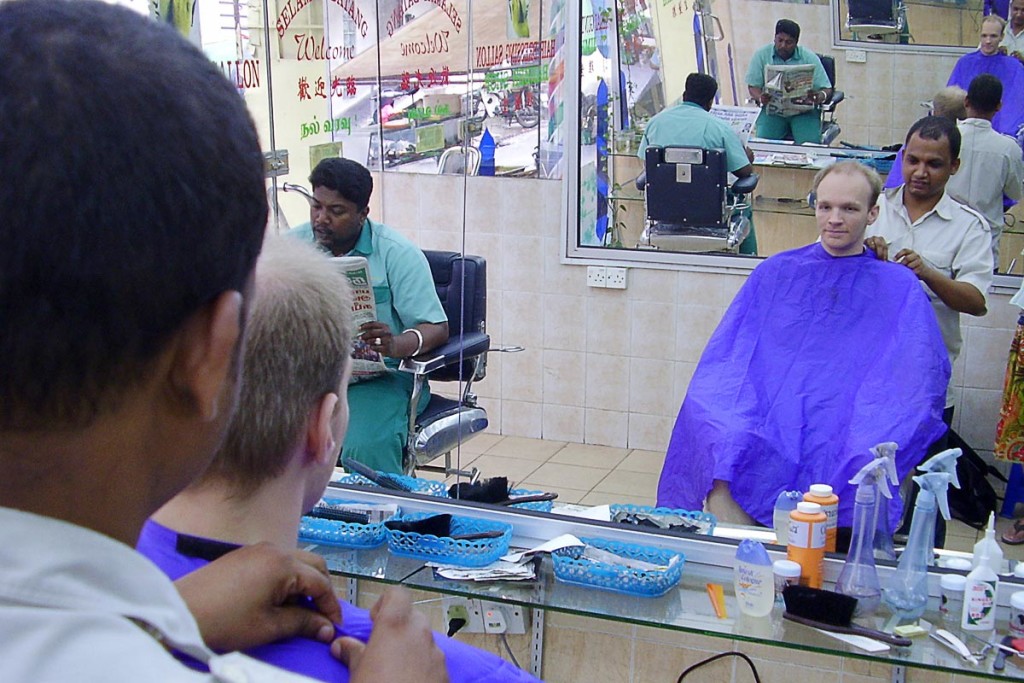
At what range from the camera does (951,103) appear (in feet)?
8.43

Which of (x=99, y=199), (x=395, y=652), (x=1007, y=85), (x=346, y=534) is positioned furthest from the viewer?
(x=1007, y=85)

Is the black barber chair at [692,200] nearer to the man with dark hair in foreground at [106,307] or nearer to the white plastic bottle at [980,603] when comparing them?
the white plastic bottle at [980,603]

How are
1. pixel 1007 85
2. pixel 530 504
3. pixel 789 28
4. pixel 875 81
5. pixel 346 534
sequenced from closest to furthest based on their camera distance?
pixel 346 534, pixel 530 504, pixel 1007 85, pixel 875 81, pixel 789 28

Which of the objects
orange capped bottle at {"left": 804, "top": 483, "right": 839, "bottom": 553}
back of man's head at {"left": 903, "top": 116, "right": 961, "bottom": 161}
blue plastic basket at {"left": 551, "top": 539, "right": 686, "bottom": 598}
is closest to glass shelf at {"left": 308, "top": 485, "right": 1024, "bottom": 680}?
blue plastic basket at {"left": 551, "top": 539, "right": 686, "bottom": 598}

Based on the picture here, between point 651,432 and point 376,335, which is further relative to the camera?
point 651,432

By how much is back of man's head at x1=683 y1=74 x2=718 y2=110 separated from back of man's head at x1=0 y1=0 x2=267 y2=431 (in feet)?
8.43

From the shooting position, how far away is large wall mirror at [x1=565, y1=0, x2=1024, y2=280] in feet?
8.42

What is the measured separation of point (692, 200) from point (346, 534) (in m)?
1.29

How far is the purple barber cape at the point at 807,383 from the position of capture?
2.31 metres

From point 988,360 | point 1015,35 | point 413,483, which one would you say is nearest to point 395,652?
point 413,483

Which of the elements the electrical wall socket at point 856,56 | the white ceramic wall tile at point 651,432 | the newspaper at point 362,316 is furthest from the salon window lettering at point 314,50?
the electrical wall socket at point 856,56

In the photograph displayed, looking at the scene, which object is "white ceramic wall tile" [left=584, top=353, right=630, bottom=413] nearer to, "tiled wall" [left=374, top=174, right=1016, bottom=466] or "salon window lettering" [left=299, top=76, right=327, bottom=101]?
"tiled wall" [left=374, top=174, right=1016, bottom=466]

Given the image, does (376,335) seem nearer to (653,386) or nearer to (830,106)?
(653,386)

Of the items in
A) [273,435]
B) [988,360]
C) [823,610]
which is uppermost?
[273,435]
